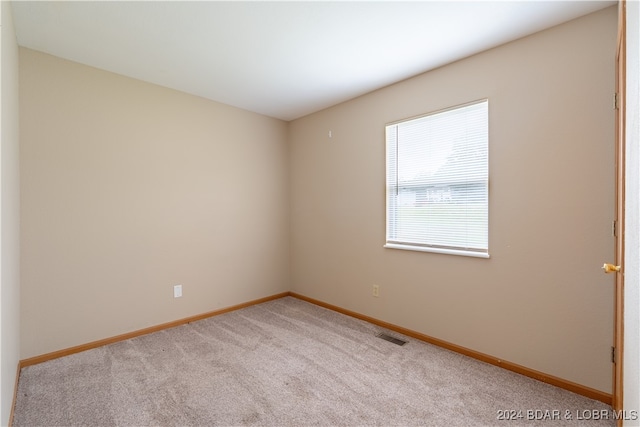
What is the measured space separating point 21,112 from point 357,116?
2.94 meters

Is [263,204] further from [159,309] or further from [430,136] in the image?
[430,136]

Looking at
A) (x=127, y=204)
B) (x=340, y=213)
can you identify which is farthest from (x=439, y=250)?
(x=127, y=204)

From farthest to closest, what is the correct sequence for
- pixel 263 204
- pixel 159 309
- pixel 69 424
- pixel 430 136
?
pixel 263 204 → pixel 159 309 → pixel 430 136 → pixel 69 424

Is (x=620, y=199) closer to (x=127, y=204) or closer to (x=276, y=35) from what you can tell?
(x=276, y=35)

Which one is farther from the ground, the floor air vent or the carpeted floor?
the floor air vent

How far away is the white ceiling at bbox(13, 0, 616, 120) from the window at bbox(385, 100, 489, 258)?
531 millimetres

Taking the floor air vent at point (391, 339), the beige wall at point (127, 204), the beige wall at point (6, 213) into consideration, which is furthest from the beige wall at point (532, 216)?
the beige wall at point (6, 213)

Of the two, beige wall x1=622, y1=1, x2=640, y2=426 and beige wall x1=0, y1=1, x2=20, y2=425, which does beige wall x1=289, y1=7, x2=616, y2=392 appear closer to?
beige wall x1=622, y1=1, x2=640, y2=426

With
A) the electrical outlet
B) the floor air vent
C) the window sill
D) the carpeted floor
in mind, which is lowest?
the carpeted floor

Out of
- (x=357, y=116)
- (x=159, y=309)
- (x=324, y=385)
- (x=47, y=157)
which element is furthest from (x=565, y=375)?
(x=47, y=157)

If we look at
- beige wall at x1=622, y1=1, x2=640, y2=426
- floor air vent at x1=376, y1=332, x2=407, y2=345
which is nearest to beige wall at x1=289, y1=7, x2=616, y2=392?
floor air vent at x1=376, y1=332, x2=407, y2=345

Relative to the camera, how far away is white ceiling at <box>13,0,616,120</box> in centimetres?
183

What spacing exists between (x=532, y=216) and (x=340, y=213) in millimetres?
1889

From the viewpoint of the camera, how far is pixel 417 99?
9.03 feet
